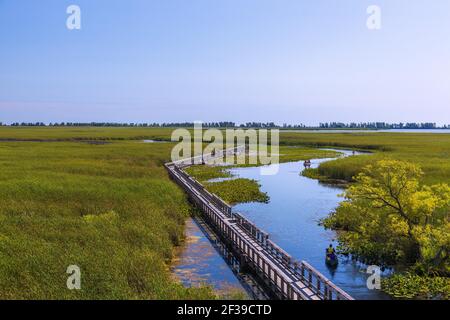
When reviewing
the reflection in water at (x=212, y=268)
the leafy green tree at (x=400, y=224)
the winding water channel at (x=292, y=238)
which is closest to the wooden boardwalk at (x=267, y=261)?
the reflection in water at (x=212, y=268)

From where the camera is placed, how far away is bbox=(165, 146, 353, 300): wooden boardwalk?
15123 mm

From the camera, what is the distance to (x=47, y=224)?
2194 centimetres

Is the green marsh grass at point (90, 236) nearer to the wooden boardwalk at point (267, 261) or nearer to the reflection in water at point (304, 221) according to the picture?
the wooden boardwalk at point (267, 261)

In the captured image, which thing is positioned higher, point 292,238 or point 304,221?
point 304,221

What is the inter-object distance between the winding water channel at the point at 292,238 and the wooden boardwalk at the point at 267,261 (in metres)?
1.15

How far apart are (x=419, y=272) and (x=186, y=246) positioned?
12200 mm

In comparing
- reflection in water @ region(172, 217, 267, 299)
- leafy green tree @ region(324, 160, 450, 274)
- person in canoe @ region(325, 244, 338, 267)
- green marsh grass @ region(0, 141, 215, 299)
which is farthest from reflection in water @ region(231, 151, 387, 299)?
green marsh grass @ region(0, 141, 215, 299)

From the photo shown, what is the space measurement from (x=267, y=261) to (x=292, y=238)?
7842 mm

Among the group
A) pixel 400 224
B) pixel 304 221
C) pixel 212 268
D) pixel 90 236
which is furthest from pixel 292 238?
pixel 90 236

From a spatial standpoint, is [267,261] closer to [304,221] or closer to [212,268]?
[212,268]

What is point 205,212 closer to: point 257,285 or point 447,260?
point 257,285

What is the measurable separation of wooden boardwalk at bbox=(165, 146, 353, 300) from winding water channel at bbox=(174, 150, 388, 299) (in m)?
1.15

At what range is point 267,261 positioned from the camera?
1795 cm

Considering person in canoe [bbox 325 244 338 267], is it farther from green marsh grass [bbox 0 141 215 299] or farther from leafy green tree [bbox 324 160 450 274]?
green marsh grass [bbox 0 141 215 299]
